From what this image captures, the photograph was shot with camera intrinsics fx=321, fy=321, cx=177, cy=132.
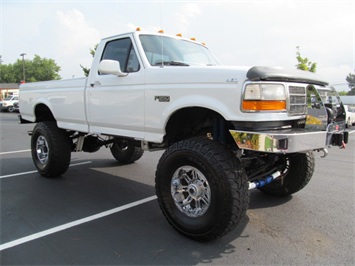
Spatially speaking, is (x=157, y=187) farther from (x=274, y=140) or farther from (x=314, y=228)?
(x=314, y=228)

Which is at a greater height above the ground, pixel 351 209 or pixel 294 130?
pixel 294 130

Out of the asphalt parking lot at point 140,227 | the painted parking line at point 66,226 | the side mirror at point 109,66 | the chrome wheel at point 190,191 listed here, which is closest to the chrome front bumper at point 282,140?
the chrome wheel at point 190,191

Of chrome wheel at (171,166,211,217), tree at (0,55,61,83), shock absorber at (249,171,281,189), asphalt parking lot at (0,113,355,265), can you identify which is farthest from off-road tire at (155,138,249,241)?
tree at (0,55,61,83)

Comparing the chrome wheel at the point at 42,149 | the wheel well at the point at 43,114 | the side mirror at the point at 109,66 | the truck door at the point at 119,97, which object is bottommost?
the chrome wheel at the point at 42,149

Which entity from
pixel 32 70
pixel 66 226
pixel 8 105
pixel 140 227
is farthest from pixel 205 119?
pixel 32 70

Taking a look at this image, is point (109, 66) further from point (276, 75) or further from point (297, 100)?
point (297, 100)

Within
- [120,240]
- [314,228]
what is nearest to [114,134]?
[120,240]

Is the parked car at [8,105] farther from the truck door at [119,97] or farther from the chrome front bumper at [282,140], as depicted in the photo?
the chrome front bumper at [282,140]

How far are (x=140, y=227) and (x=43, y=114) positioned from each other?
3.69m

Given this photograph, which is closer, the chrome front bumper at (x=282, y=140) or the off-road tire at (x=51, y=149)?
the chrome front bumper at (x=282, y=140)

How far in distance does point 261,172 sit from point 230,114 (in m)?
1.27

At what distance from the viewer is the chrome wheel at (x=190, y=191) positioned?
3.26 meters

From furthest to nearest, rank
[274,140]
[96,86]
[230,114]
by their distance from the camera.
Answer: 1. [96,86]
2. [230,114]
3. [274,140]

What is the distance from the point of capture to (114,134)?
438cm
